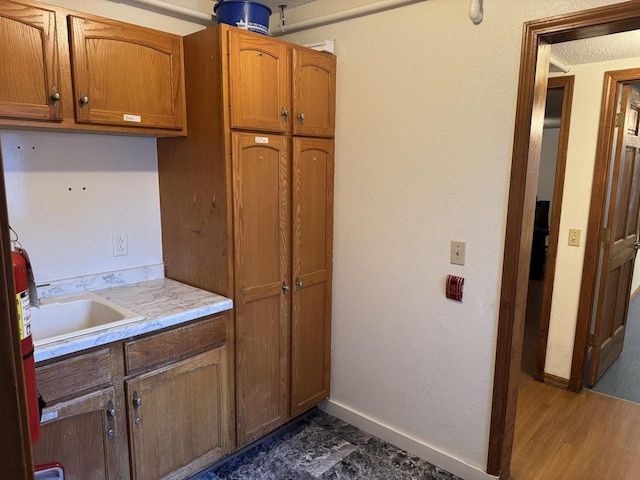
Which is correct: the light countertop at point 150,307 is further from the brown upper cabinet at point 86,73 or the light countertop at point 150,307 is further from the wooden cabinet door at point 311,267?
the brown upper cabinet at point 86,73

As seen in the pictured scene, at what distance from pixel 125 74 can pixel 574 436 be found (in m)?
2.99

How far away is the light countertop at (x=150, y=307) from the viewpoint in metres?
1.55

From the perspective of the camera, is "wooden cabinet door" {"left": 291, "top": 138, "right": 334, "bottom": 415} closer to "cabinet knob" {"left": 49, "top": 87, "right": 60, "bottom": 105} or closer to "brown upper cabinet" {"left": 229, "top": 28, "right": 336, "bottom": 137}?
"brown upper cabinet" {"left": 229, "top": 28, "right": 336, "bottom": 137}

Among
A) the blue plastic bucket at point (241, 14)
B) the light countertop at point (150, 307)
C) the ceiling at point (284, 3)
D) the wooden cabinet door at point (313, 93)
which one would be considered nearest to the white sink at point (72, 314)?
the light countertop at point (150, 307)

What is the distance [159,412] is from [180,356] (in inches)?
9.5

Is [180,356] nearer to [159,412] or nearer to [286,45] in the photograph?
[159,412]

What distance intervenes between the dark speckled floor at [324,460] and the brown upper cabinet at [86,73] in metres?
1.71

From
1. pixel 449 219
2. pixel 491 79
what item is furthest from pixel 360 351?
pixel 491 79

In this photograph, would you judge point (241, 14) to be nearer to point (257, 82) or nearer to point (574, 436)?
point (257, 82)

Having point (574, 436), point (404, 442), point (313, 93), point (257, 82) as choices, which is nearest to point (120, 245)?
point (257, 82)

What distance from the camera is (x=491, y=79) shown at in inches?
74.5

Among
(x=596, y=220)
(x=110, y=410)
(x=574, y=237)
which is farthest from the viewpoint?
(x=574, y=237)

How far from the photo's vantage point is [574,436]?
99.0 inches

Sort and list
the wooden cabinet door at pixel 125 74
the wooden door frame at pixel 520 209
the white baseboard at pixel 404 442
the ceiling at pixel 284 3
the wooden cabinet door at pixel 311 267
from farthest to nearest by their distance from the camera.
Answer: the ceiling at pixel 284 3
the wooden cabinet door at pixel 311 267
the white baseboard at pixel 404 442
the wooden cabinet door at pixel 125 74
the wooden door frame at pixel 520 209
